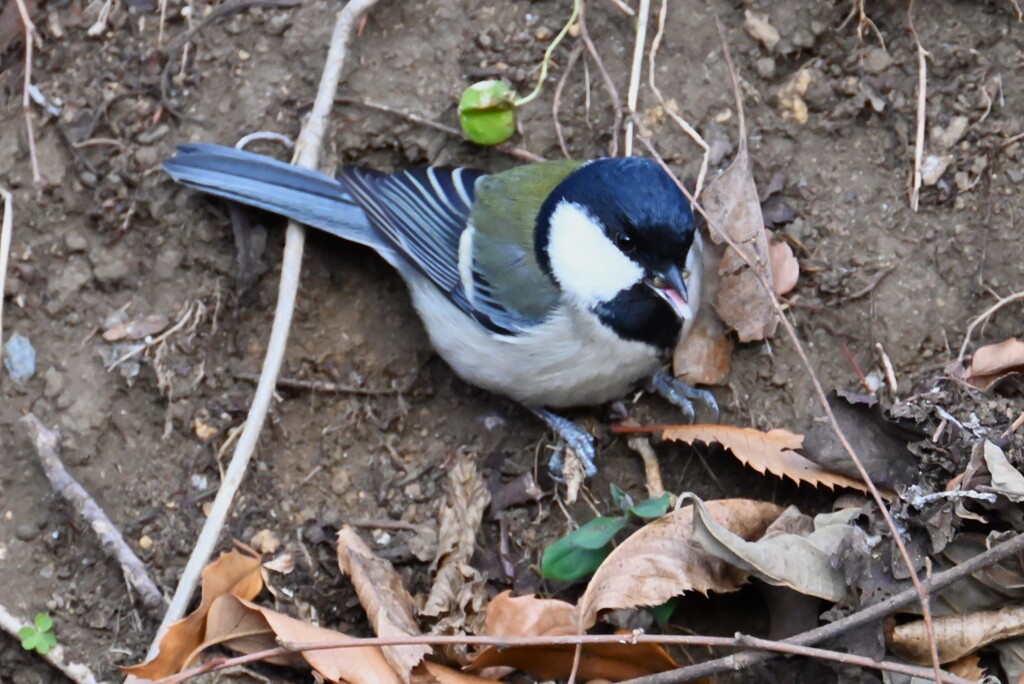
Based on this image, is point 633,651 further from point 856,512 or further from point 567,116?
point 567,116

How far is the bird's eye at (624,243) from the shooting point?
3.09m

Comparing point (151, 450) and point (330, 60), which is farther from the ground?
point (330, 60)

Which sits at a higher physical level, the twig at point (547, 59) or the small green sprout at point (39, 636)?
the twig at point (547, 59)

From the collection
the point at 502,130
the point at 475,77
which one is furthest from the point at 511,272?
the point at 475,77

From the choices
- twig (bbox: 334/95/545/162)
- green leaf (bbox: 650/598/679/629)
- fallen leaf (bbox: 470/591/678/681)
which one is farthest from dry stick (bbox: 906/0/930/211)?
fallen leaf (bbox: 470/591/678/681)

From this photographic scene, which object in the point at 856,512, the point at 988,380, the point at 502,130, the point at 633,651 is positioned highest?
the point at 502,130

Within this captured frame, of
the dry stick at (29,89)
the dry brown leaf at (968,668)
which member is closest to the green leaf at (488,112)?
the dry stick at (29,89)

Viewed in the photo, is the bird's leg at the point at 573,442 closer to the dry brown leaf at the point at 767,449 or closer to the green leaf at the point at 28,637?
the dry brown leaf at the point at 767,449

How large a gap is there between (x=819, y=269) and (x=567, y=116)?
3.30 ft

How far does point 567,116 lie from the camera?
12.4 ft

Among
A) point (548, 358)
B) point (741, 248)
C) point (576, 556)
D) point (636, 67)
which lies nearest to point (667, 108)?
point (636, 67)

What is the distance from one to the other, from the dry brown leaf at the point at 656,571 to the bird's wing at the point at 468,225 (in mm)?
812

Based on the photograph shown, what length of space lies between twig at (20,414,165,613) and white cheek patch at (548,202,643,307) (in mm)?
1473

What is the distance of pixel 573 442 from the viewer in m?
3.40
